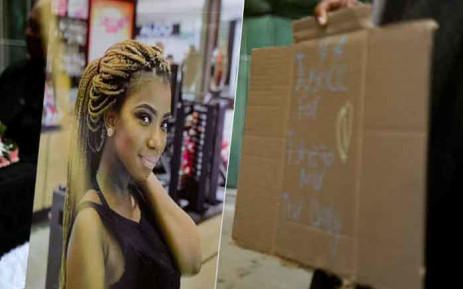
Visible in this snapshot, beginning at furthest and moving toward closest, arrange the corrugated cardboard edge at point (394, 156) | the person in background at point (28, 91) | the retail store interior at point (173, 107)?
the person in background at point (28, 91), the retail store interior at point (173, 107), the corrugated cardboard edge at point (394, 156)

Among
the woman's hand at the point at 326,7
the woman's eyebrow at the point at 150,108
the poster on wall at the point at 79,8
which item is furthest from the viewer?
the poster on wall at the point at 79,8

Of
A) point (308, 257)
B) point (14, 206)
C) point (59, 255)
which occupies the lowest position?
point (59, 255)

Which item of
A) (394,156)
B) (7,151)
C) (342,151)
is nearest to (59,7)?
(7,151)

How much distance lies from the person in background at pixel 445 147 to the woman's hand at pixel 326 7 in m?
0.17

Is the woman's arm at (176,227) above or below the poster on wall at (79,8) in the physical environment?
below

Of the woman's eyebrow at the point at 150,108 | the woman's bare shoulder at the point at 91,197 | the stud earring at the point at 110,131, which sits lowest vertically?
the woman's bare shoulder at the point at 91,197

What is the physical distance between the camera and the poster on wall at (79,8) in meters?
1.52

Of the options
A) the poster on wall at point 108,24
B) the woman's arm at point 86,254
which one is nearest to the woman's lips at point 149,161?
the woman's arm at point 86,254

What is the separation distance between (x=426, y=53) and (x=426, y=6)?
107mm

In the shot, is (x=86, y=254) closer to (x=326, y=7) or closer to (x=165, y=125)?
(x=165, y=125)

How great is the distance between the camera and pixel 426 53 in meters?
0.88

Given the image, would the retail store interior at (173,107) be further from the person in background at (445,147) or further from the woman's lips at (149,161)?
the person in background at (445,147)

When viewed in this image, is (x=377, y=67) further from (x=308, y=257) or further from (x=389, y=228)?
(x=308, y=257)

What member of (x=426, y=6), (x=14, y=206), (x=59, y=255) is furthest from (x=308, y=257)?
(x=14, y=206)
